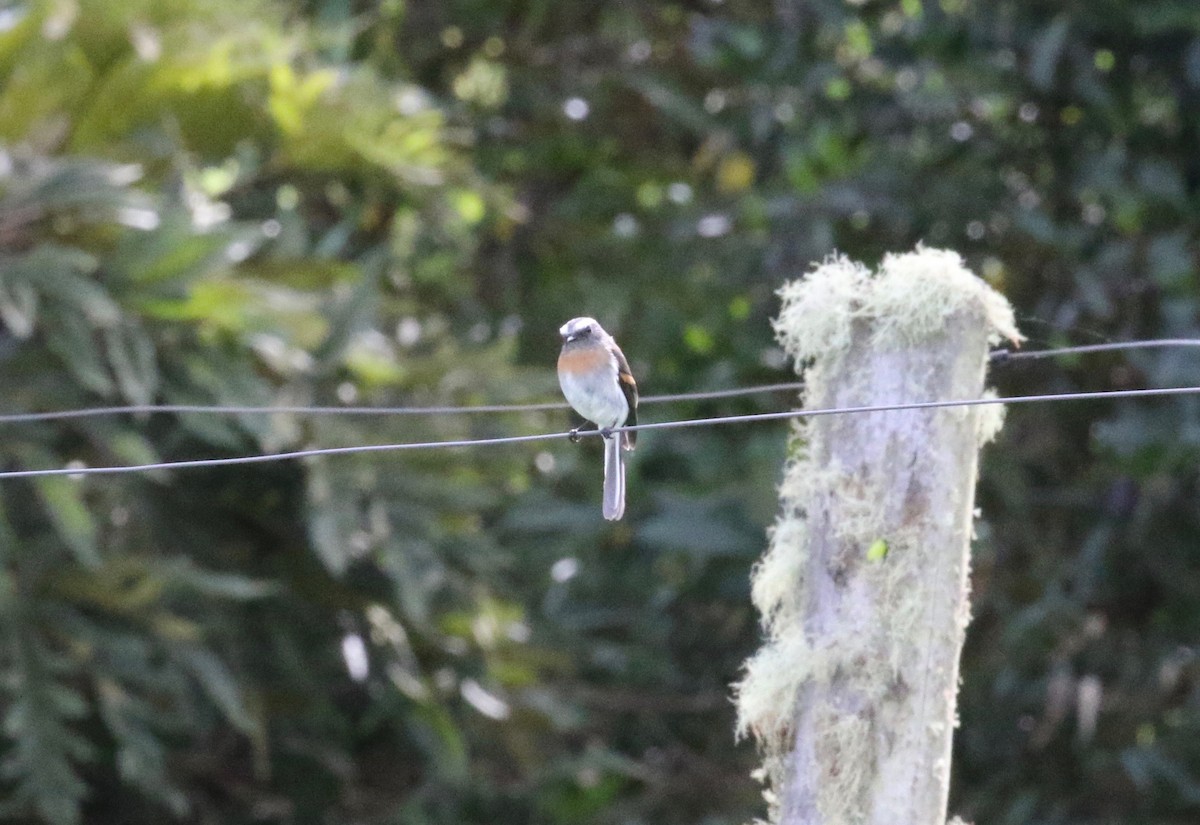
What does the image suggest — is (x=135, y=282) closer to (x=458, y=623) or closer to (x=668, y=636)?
(x=458, y=623)

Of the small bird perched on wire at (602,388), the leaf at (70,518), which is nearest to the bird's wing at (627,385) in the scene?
the small bird perched on wire at (602,388)

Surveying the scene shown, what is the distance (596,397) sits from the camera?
530 cm

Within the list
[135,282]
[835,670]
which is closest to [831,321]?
[835,670]

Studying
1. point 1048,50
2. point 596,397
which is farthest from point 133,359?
point 1048,50

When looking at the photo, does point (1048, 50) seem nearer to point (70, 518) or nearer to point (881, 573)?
point (70, 518)

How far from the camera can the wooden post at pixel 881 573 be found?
3.80 meters

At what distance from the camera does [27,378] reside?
25.1 feet

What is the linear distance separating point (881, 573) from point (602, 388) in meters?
1.62

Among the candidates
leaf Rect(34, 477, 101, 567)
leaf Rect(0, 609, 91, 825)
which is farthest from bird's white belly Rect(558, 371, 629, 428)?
leaf Rect(0, 609, 91, 825)

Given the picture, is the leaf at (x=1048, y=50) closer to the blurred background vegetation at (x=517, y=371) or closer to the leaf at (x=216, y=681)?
the blurred background vegetation at (x=517, y=371)

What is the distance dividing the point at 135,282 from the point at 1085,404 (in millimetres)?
5679

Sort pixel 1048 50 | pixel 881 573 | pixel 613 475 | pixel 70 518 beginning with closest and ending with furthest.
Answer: pixel 881 573, pixel 613 475, pixel 70 518, pixel 1048 50

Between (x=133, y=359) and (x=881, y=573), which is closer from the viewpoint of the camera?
(x=881, y=573)

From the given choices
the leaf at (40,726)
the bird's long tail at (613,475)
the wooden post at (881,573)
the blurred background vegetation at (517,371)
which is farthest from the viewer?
the blurred background vegetation at (517,371)
